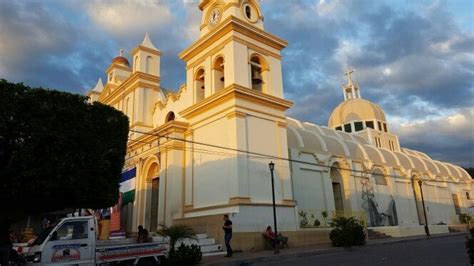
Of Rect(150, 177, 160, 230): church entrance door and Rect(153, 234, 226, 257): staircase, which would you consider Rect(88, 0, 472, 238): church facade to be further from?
Rect(153, 234, 226, 257): staircase

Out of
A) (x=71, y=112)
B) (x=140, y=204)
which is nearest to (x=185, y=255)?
(x=71, y=112)

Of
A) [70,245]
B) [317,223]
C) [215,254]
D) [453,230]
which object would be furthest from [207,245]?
[453,230]

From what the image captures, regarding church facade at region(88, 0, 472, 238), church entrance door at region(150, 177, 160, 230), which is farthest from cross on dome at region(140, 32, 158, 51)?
church entrance door at region(150, 177, 160, 230)

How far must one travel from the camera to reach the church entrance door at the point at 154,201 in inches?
955

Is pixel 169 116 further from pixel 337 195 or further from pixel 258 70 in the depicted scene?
pixel 337 195

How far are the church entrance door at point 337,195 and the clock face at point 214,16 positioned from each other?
46.8 feet

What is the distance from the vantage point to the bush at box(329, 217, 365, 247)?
17.9 metres

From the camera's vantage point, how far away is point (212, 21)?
2344 centimetres

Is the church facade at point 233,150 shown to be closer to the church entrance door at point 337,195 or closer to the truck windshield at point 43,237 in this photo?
the church entrance door at point 337,195

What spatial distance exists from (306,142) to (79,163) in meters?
17.4

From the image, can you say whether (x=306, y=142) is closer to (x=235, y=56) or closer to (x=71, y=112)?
(x=235, y=56)

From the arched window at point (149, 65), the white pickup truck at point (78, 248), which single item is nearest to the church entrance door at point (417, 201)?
the arched window at point (149, 65)

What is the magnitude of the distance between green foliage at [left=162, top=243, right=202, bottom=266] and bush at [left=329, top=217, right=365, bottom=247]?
26.5 ft

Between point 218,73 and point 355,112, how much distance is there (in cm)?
2822
